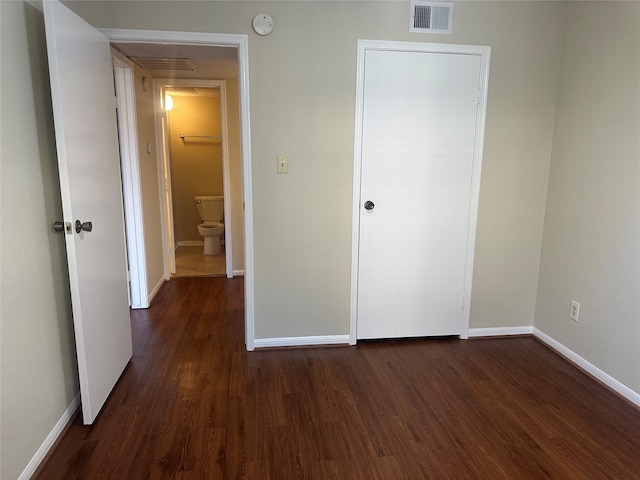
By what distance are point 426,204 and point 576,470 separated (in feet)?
5.37

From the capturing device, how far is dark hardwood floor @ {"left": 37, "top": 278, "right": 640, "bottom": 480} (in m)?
1.75

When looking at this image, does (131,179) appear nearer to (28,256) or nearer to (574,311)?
(28,256)

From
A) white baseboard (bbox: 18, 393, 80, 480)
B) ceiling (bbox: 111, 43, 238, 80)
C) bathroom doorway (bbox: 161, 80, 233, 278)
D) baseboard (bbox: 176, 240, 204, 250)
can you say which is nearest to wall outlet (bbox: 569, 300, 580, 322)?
ceiling (bbox: 111, 43, 238, 80)

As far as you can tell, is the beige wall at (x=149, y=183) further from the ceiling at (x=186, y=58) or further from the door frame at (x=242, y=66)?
the door frame at (x=242, y=66)

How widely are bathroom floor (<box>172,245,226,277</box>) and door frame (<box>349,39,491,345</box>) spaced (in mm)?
2349

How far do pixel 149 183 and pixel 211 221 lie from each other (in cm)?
199

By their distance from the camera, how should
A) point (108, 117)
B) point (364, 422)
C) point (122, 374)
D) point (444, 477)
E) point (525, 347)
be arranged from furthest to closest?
point (525, 347) → point (122, 374) → point (108, 117) → point (364, 422) → point (444, 477)

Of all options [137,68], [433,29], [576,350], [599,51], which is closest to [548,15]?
[599,51]

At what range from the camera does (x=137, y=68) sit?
3.56 meters

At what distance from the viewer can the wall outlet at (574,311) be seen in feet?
8.58

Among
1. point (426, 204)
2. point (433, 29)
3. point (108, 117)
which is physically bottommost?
point (426, 204)

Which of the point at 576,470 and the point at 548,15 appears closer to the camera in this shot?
the point at 576,470

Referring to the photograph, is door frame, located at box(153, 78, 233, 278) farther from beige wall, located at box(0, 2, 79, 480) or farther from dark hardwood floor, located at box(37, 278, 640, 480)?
beige wall, located at box(0, 2, 79, 480)

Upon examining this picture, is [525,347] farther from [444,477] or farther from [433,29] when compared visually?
[433,29]
